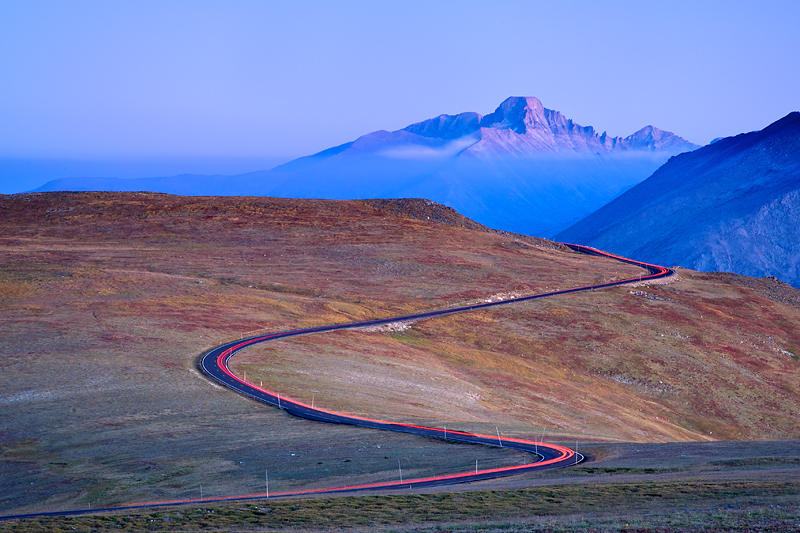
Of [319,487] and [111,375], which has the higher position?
[111,375]

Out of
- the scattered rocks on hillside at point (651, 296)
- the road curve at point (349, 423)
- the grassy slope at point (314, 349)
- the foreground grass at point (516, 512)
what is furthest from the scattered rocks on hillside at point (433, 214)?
the foreground grass at point (516, 512)

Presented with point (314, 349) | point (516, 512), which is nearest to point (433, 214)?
point (314, 349)

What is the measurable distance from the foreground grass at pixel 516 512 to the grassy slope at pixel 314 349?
232 inches

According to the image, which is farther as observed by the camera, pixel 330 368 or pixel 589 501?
pixel 330 368

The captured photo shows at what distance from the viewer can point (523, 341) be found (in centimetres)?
8831

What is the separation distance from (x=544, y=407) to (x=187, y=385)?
3099 centimetres

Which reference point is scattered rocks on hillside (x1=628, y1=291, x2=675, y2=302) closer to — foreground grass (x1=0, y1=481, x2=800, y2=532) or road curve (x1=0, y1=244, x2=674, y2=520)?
road curve (x1=0, y1=244, x2=674, y2=520)

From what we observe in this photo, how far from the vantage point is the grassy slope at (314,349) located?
39.0 metres

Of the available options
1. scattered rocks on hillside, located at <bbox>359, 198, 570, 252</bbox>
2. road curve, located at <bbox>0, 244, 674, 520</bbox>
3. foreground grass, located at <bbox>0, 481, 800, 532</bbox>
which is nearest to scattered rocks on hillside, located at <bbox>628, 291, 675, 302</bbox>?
scattered rocks on hillside, located at <bbox>359, 198, 570, 252</bbox>

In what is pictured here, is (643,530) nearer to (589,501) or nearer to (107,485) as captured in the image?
(589,501)

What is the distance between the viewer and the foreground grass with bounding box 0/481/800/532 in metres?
23.8

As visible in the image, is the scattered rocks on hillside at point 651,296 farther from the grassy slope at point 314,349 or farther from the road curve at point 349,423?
the road curve at point 349,423

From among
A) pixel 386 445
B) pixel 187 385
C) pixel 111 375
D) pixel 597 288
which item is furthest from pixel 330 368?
pixel 597 288

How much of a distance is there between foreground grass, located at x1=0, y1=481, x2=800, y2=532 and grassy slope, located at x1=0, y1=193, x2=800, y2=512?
589 centimetres
